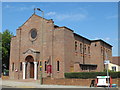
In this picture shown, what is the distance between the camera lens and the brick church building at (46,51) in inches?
1242

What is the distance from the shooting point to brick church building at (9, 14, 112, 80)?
3155cm

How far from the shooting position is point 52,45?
106 feet

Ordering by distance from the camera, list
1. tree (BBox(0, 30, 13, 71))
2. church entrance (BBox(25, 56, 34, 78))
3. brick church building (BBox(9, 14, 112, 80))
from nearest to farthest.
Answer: brick church building (BBox(9, 14, 112, 80)) < church entrance (BBox(25, 56, 34, 78)) < tree (BBox(0, 30, 13, 71))

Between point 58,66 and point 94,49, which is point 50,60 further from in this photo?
point 94,49

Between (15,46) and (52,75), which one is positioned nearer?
(52,75)

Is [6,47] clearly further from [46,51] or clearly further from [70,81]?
[70,81]

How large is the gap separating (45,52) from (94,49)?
44.0 feet

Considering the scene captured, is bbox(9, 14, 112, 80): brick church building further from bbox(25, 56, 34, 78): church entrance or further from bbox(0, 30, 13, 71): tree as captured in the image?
bbox(0, 30, 13, 71): tree

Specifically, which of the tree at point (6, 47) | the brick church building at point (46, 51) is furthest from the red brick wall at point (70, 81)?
the tree at point (6, 47)

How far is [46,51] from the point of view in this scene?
33.0 meters

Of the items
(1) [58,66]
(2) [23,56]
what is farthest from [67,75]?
(2) [23,56]

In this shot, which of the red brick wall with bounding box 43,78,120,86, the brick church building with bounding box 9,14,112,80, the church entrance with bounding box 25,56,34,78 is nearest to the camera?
the red brick wall with bounding box 43,78,120,86

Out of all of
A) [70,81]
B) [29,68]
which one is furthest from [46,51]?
[70,81]

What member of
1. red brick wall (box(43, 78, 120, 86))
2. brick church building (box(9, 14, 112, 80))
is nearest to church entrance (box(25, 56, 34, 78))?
brick church building (box(9, 14, 112, 80))
